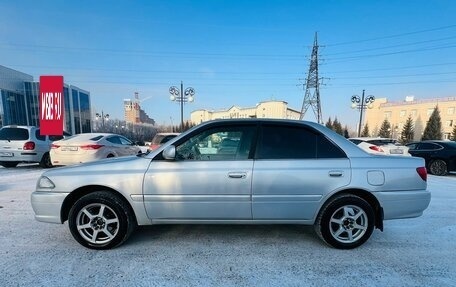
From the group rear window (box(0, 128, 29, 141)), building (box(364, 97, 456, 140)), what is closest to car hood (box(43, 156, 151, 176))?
rear window (box(0, 128, 29, 141))

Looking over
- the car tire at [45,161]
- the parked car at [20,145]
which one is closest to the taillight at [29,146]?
the parked car at [20,145]

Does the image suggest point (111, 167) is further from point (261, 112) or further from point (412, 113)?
point (412, 113)

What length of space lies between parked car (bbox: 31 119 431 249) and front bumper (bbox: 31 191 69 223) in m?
0.01

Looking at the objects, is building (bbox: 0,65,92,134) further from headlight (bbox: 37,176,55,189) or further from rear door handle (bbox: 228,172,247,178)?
rear door handle (bbox: 228,172,247,178)

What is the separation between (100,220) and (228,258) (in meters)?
1.57

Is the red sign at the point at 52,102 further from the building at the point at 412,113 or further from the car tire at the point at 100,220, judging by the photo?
the building at the point at 412,113

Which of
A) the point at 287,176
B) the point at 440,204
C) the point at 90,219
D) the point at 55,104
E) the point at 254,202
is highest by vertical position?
the point at 55,104

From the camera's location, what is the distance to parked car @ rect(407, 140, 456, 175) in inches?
376

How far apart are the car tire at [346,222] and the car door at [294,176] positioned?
0.17 metres

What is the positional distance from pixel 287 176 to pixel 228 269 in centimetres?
118

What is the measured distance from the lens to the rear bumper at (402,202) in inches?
122

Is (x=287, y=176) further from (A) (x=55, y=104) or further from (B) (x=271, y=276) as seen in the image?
(A) (x=55, y=104)

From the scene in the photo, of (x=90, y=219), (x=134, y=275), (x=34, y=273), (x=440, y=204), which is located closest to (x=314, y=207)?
(x=134, y=275)

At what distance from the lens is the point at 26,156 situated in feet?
29.6
